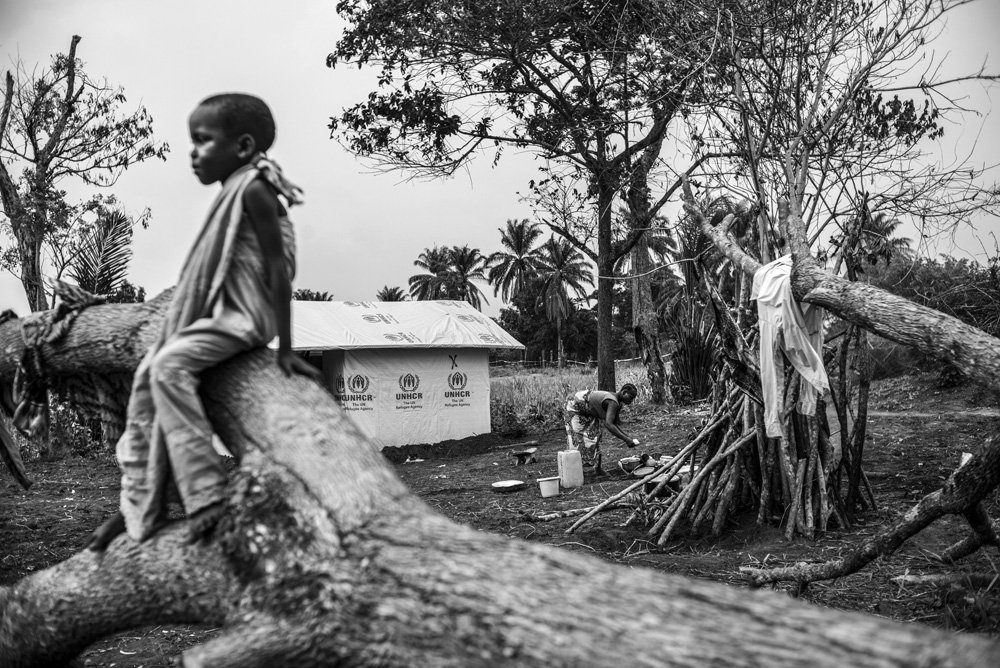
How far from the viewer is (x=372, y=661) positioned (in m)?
2.09

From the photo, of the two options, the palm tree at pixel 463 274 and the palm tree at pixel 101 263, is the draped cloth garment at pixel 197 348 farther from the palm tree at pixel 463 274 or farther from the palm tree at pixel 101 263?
the palm tree at pixel 463 274

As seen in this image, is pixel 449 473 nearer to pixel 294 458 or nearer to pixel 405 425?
pixel 405 425

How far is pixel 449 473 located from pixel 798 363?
7052mm

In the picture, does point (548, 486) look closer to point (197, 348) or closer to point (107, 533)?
point (107, 533)

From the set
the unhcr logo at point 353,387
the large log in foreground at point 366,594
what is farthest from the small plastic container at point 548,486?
the large log in foreground at point 366,594

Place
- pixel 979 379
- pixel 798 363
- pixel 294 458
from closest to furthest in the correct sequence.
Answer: pixel 294 458 < pixel 979 379 < pixel 798 363

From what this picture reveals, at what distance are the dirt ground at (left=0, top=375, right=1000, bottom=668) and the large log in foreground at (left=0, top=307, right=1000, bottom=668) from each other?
232 centimetres

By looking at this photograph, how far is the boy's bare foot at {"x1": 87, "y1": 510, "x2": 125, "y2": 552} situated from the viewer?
2.78m

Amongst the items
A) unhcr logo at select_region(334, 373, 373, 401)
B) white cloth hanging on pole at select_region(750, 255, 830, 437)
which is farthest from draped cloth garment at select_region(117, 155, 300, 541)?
unhcr logo at select_region(334, 373, 373, 401)

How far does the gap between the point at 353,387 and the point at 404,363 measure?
3.50 ft

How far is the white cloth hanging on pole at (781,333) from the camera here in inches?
232

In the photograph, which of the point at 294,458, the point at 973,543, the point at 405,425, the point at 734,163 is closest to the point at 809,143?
the point at 734,163

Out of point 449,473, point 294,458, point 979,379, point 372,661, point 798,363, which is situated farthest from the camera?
point 449,473

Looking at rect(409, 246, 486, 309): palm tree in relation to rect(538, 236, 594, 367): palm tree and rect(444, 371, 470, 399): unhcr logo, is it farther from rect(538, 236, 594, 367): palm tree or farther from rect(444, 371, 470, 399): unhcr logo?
rect(444, 371, 470, 399): unhcr logo
